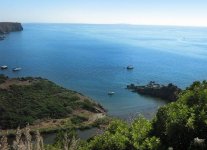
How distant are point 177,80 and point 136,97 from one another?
24.1m

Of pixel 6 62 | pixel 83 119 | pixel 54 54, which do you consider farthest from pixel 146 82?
pixel 54 54

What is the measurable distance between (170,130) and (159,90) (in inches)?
2869

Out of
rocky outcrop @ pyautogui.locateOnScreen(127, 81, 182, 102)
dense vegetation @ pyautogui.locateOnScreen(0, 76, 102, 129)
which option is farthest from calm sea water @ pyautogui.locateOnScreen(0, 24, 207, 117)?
dense vegetation @ pyautogui.locateOnScreen(0, 76, 102, 129)

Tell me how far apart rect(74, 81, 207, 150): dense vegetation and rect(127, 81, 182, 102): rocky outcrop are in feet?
217

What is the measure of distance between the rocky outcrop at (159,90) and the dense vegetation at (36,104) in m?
16.8

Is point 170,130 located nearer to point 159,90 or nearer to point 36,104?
point 36,104

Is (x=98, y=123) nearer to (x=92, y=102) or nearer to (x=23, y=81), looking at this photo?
(x=92, y=102)

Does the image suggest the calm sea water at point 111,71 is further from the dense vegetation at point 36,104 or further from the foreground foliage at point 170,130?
the foreground foliage at point 170,130

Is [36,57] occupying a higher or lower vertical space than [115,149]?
lower

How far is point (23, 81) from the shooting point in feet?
279

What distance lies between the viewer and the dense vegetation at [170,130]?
483 inches

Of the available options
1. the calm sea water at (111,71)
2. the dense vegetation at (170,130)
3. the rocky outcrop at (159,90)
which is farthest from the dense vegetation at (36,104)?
the dense vegetation at (170,130)

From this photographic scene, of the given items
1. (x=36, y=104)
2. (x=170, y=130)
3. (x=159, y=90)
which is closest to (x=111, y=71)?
(x=159, y=90)

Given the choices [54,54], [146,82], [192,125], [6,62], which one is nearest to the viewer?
[192,125]
